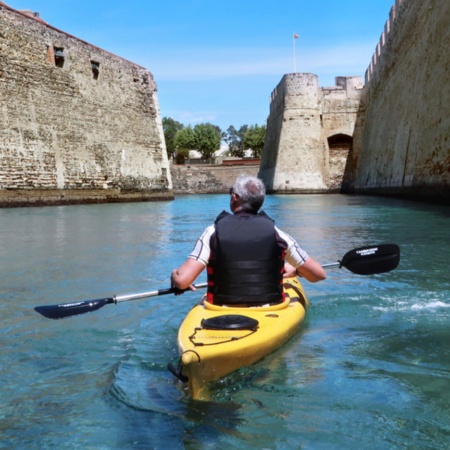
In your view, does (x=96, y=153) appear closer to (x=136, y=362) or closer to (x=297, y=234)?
(x=297, y=234)

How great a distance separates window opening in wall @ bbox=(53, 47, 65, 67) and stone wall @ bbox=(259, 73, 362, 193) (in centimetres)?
2188

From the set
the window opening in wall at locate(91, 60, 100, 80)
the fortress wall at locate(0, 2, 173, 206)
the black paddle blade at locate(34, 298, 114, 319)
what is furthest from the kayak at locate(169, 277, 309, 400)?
the window opening in wall at locate(91, 60, 100, 80)

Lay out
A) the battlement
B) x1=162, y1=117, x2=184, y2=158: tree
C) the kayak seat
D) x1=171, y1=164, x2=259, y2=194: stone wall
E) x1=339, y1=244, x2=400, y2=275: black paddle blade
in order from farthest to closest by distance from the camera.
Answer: x1=162, y1=117, x2=184, y2=158: tree → x1=171, y1=164, x2=259, y2=194: stone wall → the battlement → x1=339, y1=244, x2=400, y2=275: black paddle blade → the kayak seat

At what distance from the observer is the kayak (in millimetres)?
3117

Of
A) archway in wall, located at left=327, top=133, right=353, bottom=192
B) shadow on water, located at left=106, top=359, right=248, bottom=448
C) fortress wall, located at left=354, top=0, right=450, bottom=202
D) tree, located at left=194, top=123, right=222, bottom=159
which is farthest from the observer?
tree, located at left=194, top=123, right=222, bottom=159

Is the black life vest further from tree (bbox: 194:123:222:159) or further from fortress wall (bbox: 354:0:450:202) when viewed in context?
tree (bbox: 194:123:222:159)

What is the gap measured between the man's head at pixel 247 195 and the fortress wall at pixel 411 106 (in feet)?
41.9

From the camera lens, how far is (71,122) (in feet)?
74.5

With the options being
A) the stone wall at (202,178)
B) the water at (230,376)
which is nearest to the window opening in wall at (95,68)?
the water at (230,376)

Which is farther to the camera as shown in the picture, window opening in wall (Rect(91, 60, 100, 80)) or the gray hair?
window opening in wall (Rect(91, 60, 100, 80))

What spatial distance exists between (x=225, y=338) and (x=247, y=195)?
1002 mm

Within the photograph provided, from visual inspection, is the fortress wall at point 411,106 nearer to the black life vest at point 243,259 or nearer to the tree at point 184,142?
the black life vest at point 243,259

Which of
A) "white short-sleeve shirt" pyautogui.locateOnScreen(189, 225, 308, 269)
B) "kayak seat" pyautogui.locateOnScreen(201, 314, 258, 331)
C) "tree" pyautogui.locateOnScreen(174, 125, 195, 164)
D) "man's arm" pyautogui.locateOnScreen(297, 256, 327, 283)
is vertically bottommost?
"kayak seat" pyautogui.locateOnScreen(201, 314, 258, 331)

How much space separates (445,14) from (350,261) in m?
14.8
